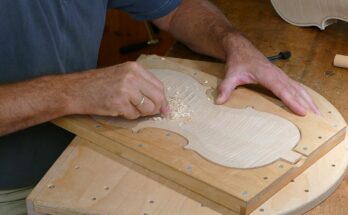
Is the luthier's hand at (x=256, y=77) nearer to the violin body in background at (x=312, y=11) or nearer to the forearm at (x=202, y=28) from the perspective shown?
the forearm at (x=202, y=28)

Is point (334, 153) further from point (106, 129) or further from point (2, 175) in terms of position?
point (2, 175)

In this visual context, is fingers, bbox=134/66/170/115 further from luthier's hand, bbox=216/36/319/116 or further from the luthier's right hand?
luthier's hand, bbox=216/36/319/116

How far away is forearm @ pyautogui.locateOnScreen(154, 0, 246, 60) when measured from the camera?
1406 millimetres

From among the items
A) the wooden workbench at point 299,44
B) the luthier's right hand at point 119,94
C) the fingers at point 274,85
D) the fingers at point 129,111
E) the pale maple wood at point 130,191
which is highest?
the luthier's right hand at point 119,94

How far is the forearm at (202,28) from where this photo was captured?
1.41m

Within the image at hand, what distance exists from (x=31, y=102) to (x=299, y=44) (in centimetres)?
74

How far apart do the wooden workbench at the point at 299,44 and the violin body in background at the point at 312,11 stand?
0.07ft

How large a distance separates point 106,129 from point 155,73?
24 cm

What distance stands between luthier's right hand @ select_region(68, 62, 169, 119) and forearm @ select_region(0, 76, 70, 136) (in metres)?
0.03

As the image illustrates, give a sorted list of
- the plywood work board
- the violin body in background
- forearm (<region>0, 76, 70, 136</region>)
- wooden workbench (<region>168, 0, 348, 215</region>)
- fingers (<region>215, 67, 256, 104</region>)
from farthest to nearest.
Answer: the violin body in background
wooden workbench (<region>168, 0, 348, 215</region>)
fingers (<region>215, 67, 256, 104</region>)
forearm (<region>0, 76, 70, 136</region>)
the plywood work board

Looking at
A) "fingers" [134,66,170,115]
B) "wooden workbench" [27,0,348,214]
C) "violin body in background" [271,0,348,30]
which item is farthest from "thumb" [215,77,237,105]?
"violin body in background" [271,0,348,30]

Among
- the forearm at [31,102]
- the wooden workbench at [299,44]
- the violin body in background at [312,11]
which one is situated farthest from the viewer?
the violin body in background at [312,11]

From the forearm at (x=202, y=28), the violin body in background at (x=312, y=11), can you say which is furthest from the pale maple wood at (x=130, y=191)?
the violin body in background at (x=312, y=11)

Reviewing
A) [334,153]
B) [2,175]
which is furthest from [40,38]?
[334,153]
